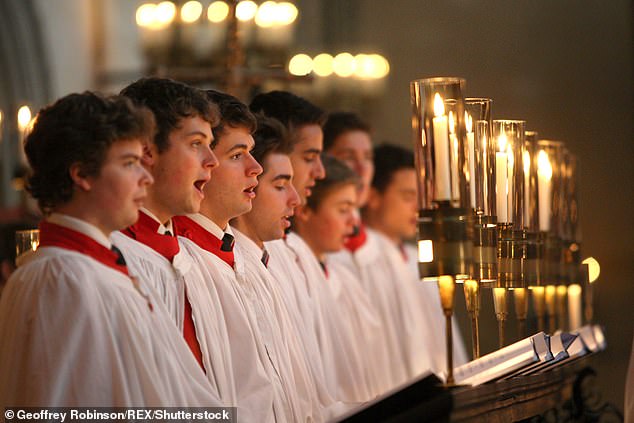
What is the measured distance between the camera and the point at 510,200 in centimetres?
602

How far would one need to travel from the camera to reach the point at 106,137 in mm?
4145

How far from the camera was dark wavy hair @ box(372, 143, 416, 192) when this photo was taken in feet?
31.8

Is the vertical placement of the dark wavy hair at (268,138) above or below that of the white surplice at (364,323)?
above

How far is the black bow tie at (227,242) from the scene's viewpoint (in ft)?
17.5

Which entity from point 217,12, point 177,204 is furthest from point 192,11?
point 177,204

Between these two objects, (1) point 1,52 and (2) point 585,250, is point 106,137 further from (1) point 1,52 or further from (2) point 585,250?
(1) point 1,52

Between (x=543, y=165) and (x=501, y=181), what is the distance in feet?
4.12

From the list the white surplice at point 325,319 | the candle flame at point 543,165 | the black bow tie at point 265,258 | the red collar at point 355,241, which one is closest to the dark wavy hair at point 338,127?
the red collar at point 355,241

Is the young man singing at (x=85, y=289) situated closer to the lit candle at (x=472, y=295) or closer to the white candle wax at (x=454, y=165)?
the white candle wax at (x=454, y=165)

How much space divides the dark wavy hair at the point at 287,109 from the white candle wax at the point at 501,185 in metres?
1.06

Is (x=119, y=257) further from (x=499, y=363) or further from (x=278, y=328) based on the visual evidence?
(x=499, y=363)

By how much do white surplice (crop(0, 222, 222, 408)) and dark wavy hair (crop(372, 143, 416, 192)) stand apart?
18.4ft

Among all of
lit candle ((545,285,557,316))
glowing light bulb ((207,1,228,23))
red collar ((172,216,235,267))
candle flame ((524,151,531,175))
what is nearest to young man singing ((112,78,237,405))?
red collar ((172,216,235,267))

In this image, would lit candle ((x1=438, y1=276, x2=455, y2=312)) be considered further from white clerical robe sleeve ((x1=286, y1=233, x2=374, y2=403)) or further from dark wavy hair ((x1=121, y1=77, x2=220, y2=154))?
white clerical robe sleeve ((x1=286, y1=233, x2=374, y2=403))
